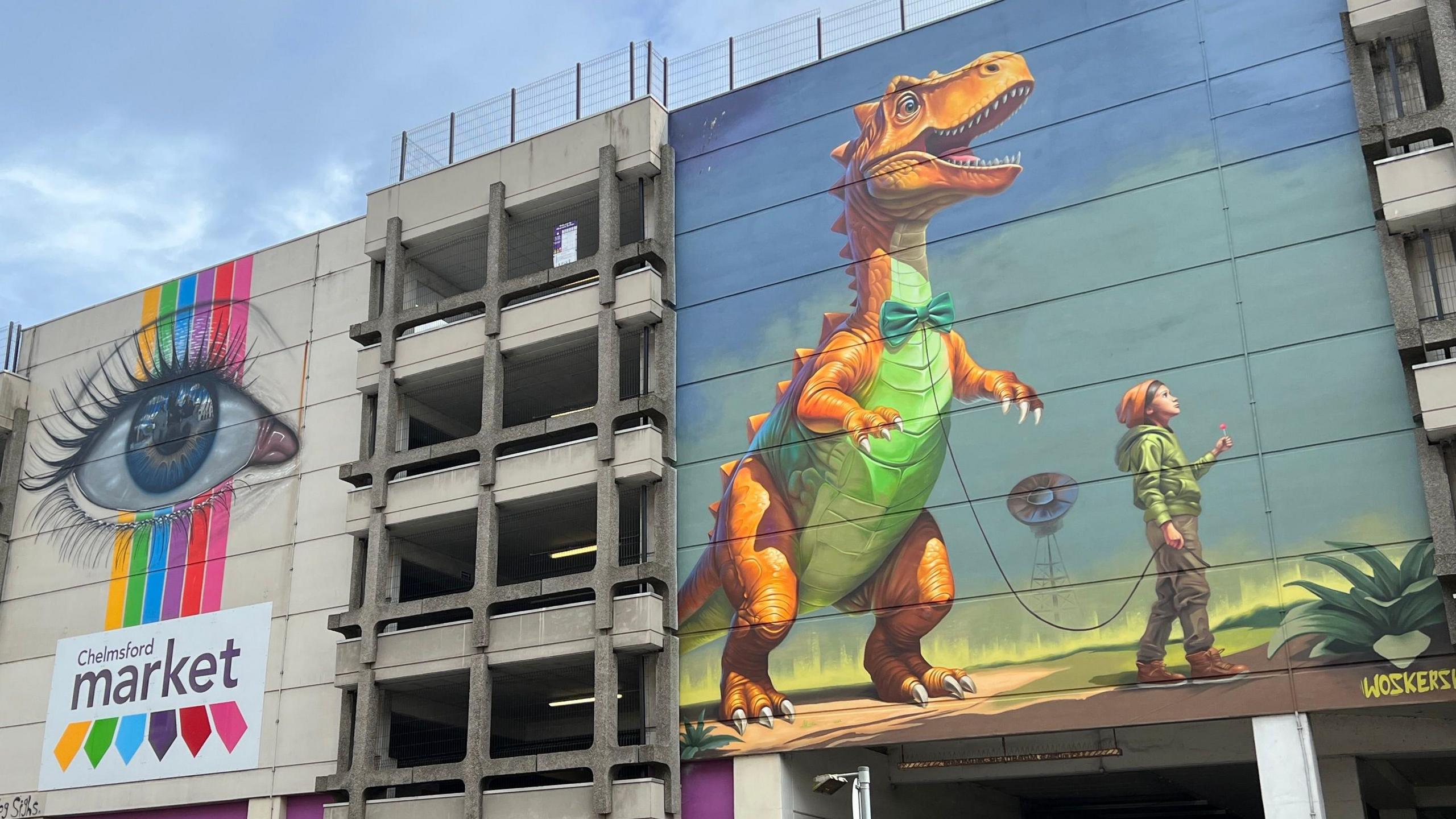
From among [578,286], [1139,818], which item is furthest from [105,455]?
[1139,818]

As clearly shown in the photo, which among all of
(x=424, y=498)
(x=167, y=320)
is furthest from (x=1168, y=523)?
(x=167, y=320)

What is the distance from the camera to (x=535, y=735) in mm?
41375

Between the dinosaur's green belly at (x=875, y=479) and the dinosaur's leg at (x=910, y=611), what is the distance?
1.18ft

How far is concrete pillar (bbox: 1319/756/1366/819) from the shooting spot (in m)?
29.5

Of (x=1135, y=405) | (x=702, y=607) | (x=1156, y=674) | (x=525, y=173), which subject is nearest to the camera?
(x=1156, y=674)

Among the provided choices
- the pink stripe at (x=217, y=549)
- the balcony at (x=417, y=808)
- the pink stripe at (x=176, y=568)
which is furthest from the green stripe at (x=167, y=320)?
the balcony at (x=417, y=808)

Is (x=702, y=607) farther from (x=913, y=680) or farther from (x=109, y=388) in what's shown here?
(x=109, y=388)

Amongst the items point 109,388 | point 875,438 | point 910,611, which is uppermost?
point 109,388

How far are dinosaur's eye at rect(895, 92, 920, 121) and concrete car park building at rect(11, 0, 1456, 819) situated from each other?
270mm

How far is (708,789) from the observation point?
1302 inches

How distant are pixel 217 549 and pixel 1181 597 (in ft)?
92.5

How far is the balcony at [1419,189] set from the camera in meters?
28.1

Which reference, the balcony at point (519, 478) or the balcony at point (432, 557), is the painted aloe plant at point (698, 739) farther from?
the balcony at point (432, 557)

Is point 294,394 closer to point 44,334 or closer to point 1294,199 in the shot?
point 44,334
